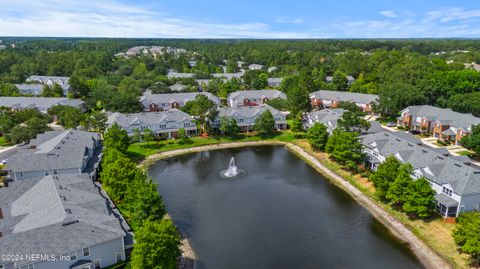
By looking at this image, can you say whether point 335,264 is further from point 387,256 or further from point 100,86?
point 100,86

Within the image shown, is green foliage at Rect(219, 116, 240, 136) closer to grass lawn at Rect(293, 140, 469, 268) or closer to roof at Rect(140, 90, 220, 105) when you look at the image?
roof at Rect(140, 90, 220, 105)

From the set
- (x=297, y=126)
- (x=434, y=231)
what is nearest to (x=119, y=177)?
(x=434, y=231)

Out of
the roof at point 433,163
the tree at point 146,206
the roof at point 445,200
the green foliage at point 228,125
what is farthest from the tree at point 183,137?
the roof at point 445,200

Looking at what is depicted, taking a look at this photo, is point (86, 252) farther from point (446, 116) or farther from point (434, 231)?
point (446, 116)

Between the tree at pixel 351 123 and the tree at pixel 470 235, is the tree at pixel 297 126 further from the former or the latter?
the tree at pixel 470 235

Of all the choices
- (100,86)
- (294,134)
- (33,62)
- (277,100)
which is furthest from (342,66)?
(33,62)

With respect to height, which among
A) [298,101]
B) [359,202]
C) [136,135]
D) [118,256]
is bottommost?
[359,202]
